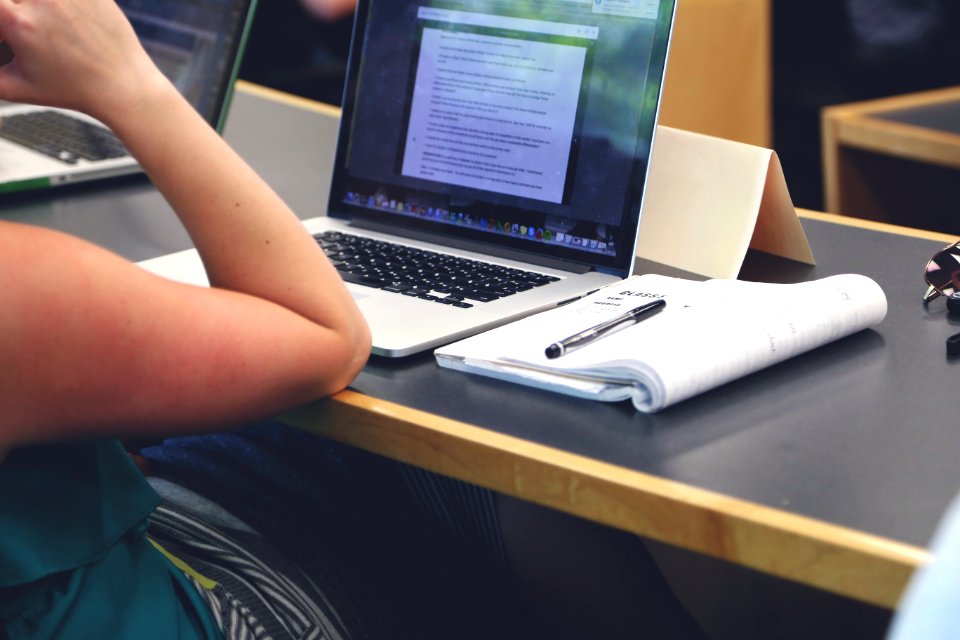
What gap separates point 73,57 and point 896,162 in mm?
1737

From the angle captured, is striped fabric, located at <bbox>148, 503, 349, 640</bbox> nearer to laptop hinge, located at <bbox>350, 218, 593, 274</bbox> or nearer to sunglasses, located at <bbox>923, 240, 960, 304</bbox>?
laptop hinge, located at <bbox>350, 218, 593, 274</bbox>

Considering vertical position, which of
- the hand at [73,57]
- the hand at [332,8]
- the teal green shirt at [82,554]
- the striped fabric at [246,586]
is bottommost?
the striped fabric at [246,586]

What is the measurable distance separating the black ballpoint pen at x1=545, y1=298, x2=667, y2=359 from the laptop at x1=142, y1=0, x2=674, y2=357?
11 cm

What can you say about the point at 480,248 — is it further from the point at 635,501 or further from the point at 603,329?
the point at 635,501

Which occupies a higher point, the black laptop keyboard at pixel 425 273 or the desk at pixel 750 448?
the black laptop keyboard at pixel 425 273

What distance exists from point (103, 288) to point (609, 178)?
1.75 feet

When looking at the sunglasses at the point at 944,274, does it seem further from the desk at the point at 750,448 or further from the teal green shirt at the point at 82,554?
the teal green shirt at the point at 82,554

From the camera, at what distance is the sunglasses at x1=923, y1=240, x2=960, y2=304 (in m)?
0.99

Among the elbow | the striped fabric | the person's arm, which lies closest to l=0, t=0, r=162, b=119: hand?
the person's arm

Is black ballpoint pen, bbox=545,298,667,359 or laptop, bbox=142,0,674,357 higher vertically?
laptop, bbox=142,0,674,357

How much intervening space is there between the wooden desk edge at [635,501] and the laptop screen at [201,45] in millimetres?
774

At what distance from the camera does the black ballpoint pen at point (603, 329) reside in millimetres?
824

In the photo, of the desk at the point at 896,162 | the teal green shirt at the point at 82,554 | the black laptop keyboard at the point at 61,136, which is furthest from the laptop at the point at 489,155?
the desk at the point at 896,162

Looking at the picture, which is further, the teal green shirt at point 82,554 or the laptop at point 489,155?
the laptop at point 489,155
